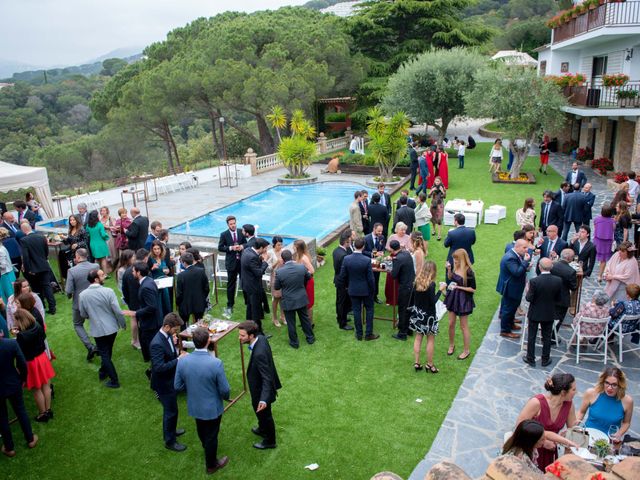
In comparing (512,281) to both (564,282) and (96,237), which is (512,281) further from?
(96,237)

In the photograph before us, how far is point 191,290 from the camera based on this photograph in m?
7.70

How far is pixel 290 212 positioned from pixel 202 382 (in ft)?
47.7

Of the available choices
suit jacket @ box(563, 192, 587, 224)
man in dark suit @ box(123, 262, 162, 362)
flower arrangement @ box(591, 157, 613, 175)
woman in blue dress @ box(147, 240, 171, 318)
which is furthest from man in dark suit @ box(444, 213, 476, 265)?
flower arrangement @ box(591, 157, 613, 175)

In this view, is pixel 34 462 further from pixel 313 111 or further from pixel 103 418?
pixel 313 111

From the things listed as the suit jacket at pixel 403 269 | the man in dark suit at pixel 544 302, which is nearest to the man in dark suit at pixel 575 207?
the man in dark suit at pixel 544 302

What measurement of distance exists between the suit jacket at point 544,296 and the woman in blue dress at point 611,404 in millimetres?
2090

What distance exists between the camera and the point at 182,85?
1264 inches

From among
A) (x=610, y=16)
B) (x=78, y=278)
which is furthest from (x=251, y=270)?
(x=610, y=16)

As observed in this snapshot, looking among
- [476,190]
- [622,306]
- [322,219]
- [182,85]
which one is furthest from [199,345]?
[182,85]

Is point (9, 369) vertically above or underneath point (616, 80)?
underneath

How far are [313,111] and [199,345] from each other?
106 feet

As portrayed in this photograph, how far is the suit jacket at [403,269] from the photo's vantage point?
812 cm

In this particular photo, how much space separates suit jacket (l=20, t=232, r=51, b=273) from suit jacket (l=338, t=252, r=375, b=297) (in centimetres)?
564

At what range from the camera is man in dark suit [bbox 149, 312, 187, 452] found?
18.5 ft
